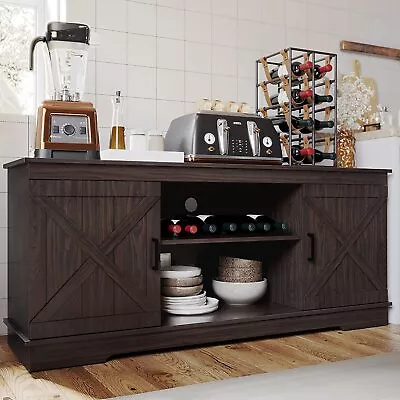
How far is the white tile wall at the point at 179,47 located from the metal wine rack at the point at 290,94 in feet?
0.30

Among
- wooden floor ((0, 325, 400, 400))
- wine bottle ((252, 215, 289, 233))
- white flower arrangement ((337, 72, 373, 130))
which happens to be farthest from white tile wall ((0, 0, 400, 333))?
wooden floor ((0, 325, 400, 400))

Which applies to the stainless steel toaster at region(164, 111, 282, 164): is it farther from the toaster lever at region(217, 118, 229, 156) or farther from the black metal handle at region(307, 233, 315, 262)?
the black metal handle at region(307, 233, 315, 262)

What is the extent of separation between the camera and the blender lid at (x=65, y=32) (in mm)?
2826

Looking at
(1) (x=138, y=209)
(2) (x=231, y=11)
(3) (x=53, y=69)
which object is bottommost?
(1) (x=138, y=209)

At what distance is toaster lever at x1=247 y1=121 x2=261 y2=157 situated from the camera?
3115 millimetres

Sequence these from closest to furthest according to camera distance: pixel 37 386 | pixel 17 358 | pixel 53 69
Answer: pixel 37 386, pixel 17 358, pixel 53 69

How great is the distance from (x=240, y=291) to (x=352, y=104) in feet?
4.54

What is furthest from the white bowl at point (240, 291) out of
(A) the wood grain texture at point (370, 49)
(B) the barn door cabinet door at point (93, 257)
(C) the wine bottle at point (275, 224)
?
(A) the wood grain texture at point (370, 49)

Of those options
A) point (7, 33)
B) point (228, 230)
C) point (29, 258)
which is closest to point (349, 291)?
point (228, 230)

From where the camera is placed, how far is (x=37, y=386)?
2.35 m

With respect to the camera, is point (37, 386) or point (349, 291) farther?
point (349, 291)

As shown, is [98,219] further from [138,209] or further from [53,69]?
[53,69]

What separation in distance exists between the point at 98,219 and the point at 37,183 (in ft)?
0.98

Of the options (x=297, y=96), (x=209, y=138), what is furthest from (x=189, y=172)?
(x=297, y=96)
